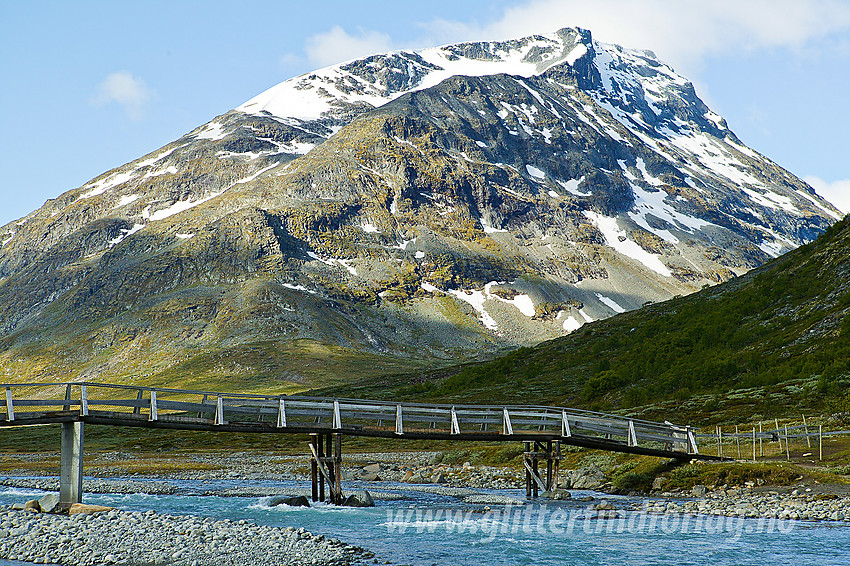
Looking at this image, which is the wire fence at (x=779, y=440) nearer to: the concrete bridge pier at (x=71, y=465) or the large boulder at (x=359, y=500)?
the large boulder at (x=359, y=500)

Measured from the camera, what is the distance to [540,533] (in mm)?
30984

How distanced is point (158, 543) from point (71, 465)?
9.68m

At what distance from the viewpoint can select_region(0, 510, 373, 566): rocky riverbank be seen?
2527 cm

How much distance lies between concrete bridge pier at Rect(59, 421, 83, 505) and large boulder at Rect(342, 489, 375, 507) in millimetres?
13009

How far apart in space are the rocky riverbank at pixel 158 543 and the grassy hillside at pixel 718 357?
47.1 meters

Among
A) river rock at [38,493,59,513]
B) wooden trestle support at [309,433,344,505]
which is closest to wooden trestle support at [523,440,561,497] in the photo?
wooden trestle support at [309,433,344,505]

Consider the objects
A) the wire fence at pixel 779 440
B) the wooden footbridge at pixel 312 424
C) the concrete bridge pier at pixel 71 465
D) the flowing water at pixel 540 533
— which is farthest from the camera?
the wire fence at pixel 779 440

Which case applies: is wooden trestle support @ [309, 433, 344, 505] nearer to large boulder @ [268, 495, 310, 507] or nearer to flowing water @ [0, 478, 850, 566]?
flowing water @ [0, 478, 850, 566]

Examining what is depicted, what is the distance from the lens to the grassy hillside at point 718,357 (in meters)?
70.9

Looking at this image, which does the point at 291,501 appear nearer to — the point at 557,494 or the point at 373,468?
the point at 557,494

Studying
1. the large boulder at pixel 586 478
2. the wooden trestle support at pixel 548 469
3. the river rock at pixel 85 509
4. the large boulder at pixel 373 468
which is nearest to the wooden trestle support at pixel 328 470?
the wooden trestle support at pixel 548 469

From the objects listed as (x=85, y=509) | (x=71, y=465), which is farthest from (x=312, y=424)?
(x=85, y=509)

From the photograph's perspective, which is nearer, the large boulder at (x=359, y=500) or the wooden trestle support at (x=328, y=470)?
the large boulder at (x=359, y=500)

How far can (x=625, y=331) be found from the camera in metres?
129
